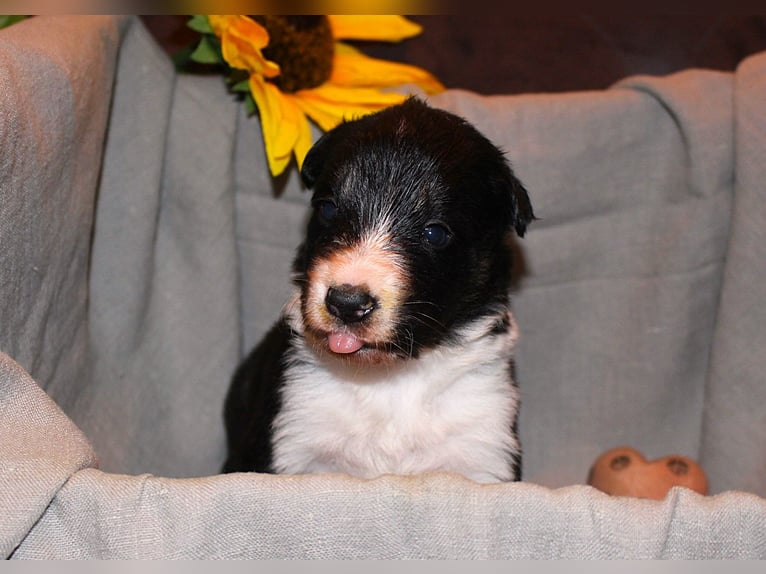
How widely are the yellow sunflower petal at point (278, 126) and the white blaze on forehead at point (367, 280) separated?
1.05 m

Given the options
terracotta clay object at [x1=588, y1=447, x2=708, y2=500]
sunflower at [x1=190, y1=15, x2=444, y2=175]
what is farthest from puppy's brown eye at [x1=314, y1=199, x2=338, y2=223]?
terracotta clay object at [x1=588, y1=447, x2=708, y2=500]

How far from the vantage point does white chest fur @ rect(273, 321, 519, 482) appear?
3.04 m

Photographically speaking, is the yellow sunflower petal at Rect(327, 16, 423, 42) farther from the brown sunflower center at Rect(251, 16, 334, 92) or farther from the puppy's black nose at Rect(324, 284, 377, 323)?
the puppy's black nose at Rect(324, 284, 377, 323)

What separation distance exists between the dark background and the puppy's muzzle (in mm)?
2264

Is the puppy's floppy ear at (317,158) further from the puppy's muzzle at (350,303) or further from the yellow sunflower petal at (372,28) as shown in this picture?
the yellow sunflower petal at (372,28)

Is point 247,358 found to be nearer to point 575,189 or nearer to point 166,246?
point 166,246

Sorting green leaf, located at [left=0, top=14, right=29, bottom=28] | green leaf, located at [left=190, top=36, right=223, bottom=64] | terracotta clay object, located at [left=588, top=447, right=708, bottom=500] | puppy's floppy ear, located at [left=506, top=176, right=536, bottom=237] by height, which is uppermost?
green leaf, located at [left=0, top=14, right=29, bottom=28]

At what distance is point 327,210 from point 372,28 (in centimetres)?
151

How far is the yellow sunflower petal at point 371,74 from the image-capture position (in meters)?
3.89

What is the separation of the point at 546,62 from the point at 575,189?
0.98 m

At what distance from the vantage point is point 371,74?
12.8ft

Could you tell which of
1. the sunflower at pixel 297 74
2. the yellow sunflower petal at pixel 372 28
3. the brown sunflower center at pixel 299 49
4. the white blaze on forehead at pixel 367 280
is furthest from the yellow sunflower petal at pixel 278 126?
the white blaze on forehead at pixel 367 280

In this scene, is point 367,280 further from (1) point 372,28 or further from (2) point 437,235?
(1) point 372,28

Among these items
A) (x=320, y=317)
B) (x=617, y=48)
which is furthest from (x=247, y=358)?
(x=617, y=48)
